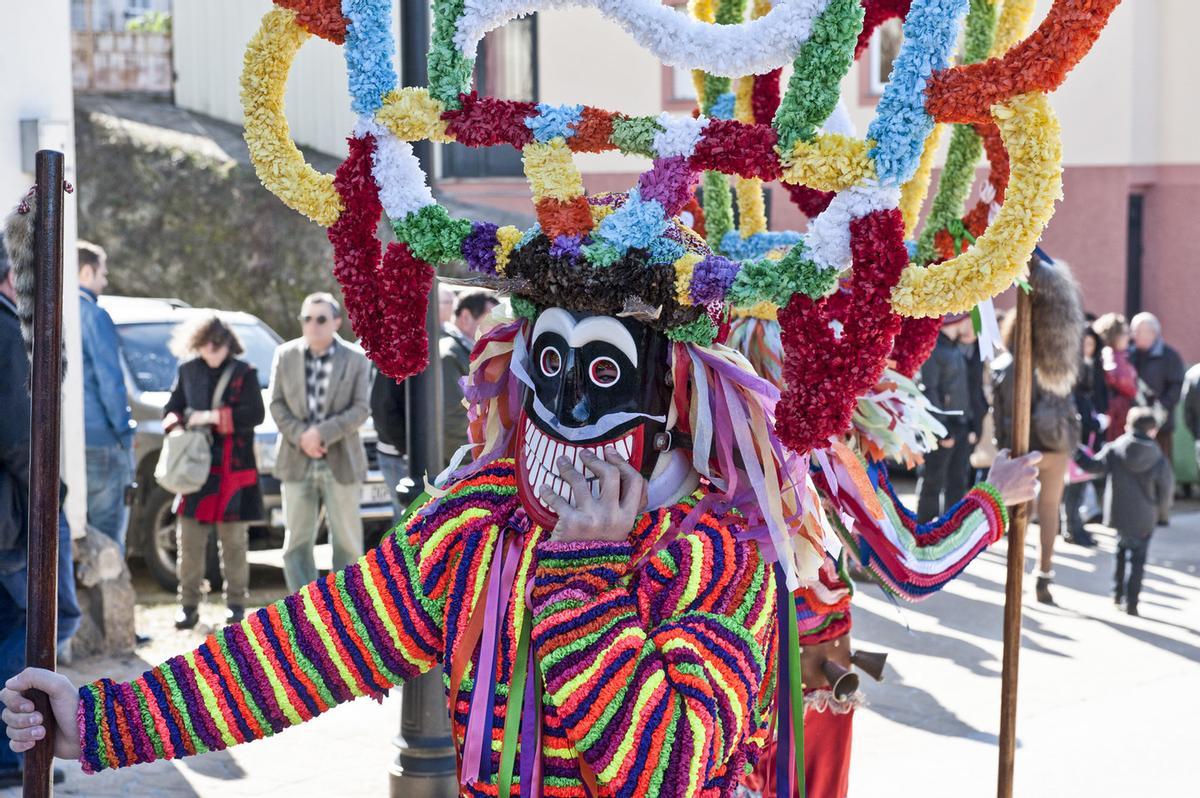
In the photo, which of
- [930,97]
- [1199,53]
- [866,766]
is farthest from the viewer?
[1199,53]

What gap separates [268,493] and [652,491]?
5.90m

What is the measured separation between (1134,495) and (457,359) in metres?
3.85

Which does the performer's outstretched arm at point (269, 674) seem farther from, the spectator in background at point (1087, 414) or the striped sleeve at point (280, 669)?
the spectator in background at point (1087, 414)

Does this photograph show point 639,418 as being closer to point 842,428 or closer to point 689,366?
point 689,366

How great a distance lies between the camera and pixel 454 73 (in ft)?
8.89

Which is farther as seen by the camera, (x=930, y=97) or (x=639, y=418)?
(x=639, y=418)

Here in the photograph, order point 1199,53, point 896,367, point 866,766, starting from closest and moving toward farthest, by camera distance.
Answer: point 896,367 < point 866,766 < point 1199,53

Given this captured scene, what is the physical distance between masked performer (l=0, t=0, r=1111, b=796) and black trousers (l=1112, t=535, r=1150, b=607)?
5966 millimetres

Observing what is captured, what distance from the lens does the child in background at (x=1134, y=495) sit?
8.27 m

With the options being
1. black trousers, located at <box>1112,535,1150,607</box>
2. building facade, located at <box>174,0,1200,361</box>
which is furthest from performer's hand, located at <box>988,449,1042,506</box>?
building facade, located at <box>174,0,1200,361</box>

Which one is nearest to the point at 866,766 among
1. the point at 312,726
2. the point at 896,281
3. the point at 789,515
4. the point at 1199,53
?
the point at 312,726

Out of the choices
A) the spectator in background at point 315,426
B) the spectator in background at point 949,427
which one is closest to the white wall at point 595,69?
the spectator in background at point 949,427

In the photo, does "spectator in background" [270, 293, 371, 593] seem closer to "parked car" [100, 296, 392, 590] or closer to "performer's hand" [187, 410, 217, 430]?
"performer's hand" [187, 410, 217, 430]

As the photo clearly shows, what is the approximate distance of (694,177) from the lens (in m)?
2.62
